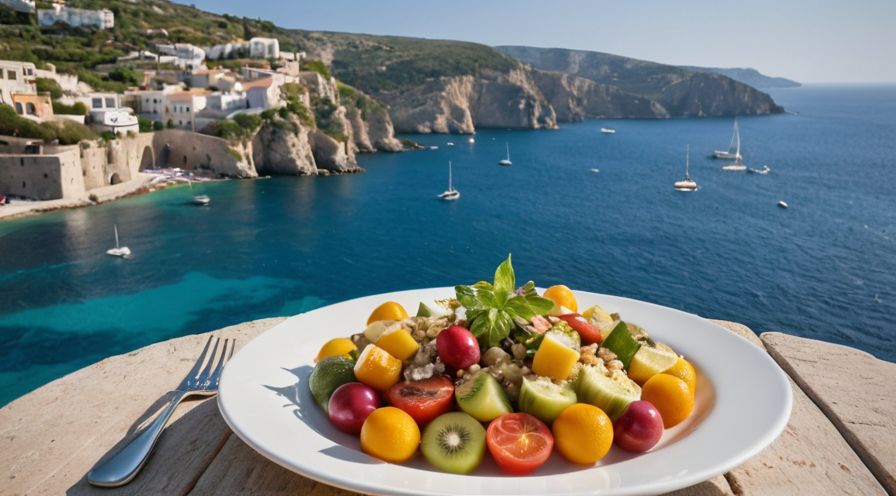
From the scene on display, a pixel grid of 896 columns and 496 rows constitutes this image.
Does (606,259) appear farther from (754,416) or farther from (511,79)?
(511,79)

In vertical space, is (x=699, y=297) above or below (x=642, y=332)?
below

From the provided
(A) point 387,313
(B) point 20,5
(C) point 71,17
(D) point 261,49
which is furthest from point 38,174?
(B) point 20,5

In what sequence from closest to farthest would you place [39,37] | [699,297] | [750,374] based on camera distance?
[750,374], [699,297], [39,37]

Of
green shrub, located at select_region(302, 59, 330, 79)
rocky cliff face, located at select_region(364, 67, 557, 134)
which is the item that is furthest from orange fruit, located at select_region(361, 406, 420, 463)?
rocky cliff face, located at select_region(364, 67, 557, 134)

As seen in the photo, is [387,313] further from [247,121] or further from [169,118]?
[169,118]

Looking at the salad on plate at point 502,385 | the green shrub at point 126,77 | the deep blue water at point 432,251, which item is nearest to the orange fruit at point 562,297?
the salad on plate at point 502,385

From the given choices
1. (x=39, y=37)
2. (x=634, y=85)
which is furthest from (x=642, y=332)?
(x=634, y=85)

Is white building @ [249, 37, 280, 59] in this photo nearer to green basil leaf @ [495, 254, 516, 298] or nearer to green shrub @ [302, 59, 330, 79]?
green shrub @ [302, 59, 330, 79]
